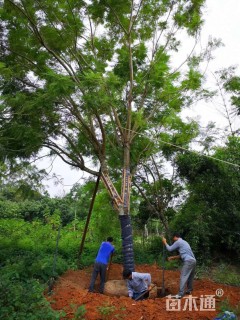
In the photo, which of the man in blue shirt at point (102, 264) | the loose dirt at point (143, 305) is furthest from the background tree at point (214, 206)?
the man in blue shirt at point (102, 264)

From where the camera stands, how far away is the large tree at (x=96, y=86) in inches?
341

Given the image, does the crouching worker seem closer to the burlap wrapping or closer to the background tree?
the burlap wrapping

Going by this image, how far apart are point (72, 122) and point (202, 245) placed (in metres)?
5.39

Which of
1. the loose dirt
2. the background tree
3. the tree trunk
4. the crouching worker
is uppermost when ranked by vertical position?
the background tree

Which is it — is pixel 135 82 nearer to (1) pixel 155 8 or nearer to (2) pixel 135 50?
(2) pixel 135 50

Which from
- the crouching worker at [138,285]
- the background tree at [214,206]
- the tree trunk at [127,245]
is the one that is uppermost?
the background tree at [214,206]

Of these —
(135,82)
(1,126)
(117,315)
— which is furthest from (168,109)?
(117,315)

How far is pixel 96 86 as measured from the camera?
7.95 m

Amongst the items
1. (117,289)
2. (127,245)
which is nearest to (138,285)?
(117,289)

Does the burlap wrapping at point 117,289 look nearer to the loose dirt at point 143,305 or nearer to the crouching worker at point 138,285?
the crouching worker at point 138,285

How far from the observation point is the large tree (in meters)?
8.66

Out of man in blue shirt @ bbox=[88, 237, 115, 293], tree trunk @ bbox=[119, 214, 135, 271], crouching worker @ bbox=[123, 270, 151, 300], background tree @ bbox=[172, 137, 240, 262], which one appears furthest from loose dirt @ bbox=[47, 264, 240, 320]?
background tree @ bbox=[172, 137, 240, 262]

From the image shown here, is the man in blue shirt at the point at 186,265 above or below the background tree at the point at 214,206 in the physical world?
below

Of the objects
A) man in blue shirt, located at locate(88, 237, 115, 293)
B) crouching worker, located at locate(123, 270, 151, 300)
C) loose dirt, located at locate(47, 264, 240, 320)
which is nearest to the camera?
loose dirt, located at locate(47, 264, 240, 320)
